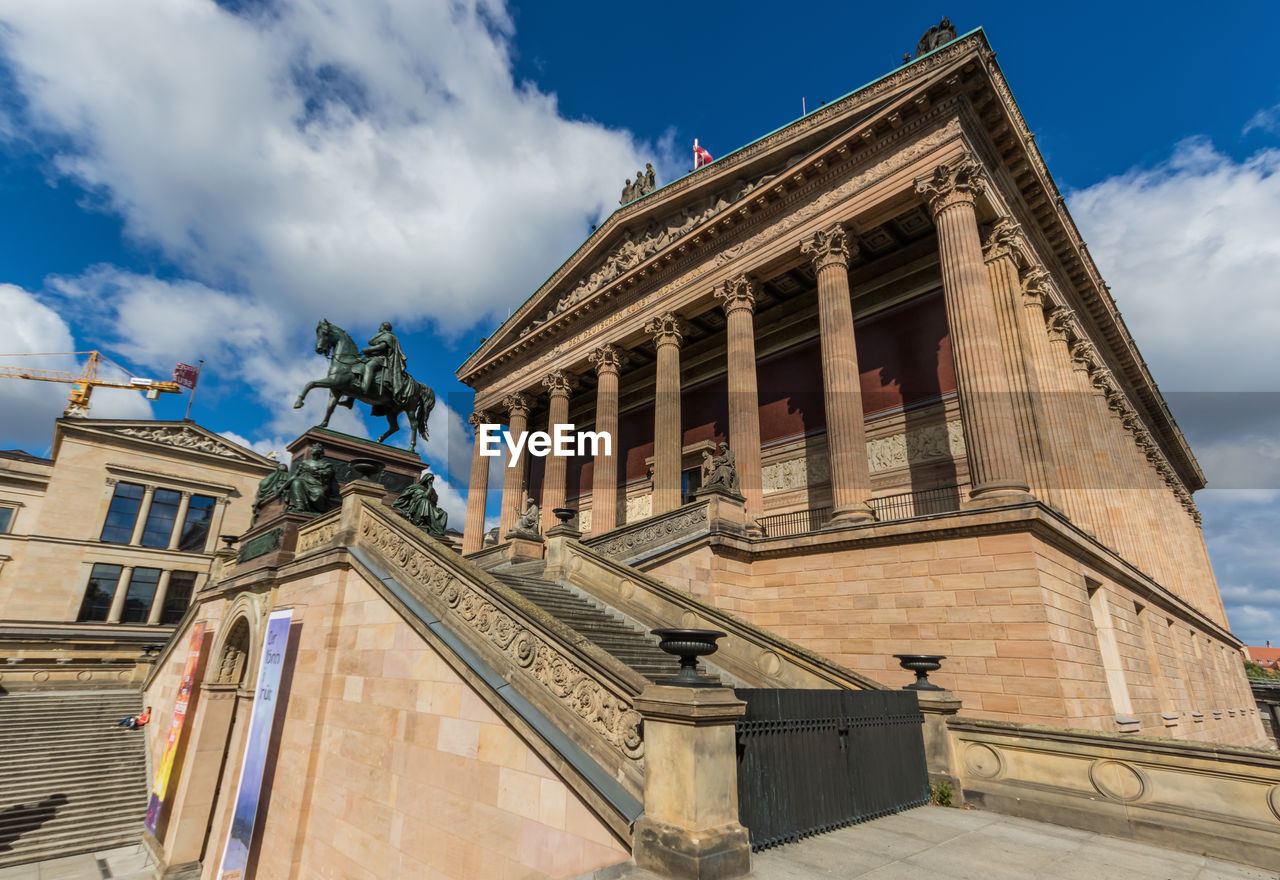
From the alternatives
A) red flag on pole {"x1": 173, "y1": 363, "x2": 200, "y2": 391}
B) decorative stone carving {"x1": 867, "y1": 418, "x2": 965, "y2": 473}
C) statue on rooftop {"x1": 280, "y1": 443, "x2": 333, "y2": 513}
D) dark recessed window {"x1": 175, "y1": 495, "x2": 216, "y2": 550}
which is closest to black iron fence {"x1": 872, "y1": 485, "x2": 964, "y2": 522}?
decorative stone carving {"x1": 867, "y1": 418, "x2": 965, "y2": 473}

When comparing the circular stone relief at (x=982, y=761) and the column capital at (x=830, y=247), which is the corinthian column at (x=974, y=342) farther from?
the circular stone relief at (x=982, y=761)

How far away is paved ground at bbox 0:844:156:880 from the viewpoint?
13656 mm

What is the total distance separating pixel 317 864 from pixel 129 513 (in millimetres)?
38270

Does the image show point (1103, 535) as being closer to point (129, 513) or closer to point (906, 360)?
point (906, 360)

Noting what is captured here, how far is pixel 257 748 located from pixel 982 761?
11583 mm

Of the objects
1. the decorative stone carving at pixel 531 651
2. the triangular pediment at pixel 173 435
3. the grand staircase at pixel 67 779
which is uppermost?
the triangular pediment at pixel 173 435


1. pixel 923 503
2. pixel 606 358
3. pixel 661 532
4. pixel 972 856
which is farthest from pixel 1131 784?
pixel 606 358

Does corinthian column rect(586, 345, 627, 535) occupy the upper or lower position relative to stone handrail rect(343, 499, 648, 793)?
upper

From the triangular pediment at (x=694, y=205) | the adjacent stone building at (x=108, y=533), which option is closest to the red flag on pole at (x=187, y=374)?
the adjacent stone building at (x=108, y=533)

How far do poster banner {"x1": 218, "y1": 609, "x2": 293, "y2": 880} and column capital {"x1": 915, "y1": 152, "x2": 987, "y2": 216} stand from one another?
18020 millimetres

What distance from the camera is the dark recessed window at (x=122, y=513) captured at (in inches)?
1435

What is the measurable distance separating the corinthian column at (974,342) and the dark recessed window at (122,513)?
147 ft

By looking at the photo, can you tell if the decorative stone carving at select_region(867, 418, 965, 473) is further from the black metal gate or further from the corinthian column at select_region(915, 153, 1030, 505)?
the black metal gate

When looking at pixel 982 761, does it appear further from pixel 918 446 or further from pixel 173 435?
pixel 173 435
